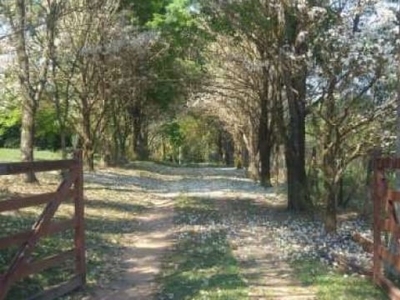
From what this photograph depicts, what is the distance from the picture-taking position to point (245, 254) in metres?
11.9

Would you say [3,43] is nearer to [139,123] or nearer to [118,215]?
[118,215]

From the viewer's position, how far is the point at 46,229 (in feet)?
27.7

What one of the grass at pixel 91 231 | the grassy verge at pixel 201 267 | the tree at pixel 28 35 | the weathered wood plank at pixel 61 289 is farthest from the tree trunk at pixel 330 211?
the tree at pixel 28 35

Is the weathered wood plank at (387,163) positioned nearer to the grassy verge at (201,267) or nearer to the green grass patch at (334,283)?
the green grass patch at (334,283)

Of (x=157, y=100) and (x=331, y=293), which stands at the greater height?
(x=157, y=100)

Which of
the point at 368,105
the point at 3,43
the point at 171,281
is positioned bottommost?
the point at 171,281

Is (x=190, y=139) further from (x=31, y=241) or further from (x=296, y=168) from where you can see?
(x=31, y=241)

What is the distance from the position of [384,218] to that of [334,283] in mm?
1100

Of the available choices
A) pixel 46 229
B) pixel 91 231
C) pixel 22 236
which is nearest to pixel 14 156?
pixel 91 231

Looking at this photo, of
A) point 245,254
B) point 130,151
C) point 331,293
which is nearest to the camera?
point 331,293

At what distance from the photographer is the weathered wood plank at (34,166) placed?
7723 mm

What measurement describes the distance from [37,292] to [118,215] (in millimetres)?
8611

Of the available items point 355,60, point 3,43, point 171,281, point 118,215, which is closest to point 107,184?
point 3,43

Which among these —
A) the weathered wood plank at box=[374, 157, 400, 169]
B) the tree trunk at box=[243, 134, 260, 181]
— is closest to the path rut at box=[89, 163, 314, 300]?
the weathered wood plank at box=[374, 157, 400, 169]
